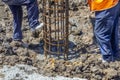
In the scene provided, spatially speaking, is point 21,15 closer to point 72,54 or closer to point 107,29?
point 72,54

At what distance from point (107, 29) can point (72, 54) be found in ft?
2.82

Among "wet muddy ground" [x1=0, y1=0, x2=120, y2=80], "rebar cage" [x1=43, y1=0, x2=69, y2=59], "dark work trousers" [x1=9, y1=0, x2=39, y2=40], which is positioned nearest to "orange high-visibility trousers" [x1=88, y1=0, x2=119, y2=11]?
"rebar cage" [x1=43, y1=0, x2=69, y2=59]

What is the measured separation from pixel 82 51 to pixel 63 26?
0.67 m

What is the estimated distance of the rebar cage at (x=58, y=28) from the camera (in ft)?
22.2

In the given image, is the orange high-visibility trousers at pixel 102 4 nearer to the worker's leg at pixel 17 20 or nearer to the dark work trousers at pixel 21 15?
the dark work trousers at pixel 21 15

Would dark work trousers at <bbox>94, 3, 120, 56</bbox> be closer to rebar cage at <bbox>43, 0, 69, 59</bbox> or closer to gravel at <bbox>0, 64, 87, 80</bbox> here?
rebar cage at <bbox>43, 0, 69, 59</bbox>

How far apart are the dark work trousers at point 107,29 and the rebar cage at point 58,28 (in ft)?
1.68

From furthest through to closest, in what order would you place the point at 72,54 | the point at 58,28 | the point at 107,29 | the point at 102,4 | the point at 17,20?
the point at 17,20 < the point at 72,54 < the point at 58,28 < the point at 107,29 < the point at 102,4

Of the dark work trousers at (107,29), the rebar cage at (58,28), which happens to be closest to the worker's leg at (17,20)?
the rebar cage at (58,28)

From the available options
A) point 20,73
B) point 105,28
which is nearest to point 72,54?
point 105,28

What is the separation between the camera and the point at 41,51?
7.44 m

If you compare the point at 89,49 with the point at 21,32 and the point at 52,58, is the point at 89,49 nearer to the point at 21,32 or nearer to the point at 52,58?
the point at 52,58

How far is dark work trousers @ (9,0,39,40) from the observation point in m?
7.13

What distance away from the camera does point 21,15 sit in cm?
757
